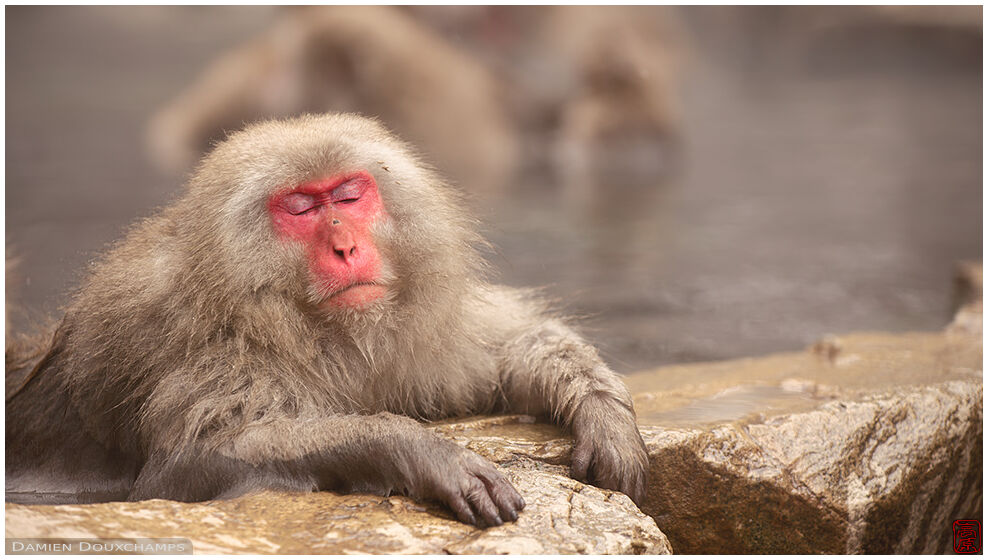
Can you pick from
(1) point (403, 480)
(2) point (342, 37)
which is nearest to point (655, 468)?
(1) point (403, 480)

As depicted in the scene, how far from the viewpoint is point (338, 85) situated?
10.7 meters

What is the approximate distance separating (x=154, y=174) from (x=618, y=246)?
221 inches

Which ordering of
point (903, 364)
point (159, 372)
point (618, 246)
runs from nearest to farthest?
point (159, 372) < point (903, 364) < point (618, 246)

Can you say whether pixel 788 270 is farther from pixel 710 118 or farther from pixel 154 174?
pixel 710 118

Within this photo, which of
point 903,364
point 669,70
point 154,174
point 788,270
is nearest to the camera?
point 903,364

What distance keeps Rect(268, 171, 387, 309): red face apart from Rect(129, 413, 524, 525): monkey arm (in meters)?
0.37

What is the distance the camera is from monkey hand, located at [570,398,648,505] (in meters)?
2.93

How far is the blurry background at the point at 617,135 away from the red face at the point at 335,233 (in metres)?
2.65

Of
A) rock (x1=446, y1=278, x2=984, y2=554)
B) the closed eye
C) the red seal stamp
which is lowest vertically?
the red seal stamp

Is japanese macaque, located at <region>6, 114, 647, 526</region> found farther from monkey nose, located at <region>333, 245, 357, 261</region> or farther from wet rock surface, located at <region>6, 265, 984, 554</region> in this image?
wet rock surface, located at <region>6, 265, 984, 554</region>

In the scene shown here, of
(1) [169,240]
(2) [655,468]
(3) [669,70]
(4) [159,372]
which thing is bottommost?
(2) [655,468]

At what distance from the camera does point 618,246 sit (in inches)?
305

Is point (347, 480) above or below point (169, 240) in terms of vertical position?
below

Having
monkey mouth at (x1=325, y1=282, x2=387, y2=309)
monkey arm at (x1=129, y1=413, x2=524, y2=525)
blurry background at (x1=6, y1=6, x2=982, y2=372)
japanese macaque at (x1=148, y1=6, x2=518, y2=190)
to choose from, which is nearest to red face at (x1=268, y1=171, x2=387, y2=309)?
monkey mouth at (x1=325, y1=282, x2=387, y2=309)
